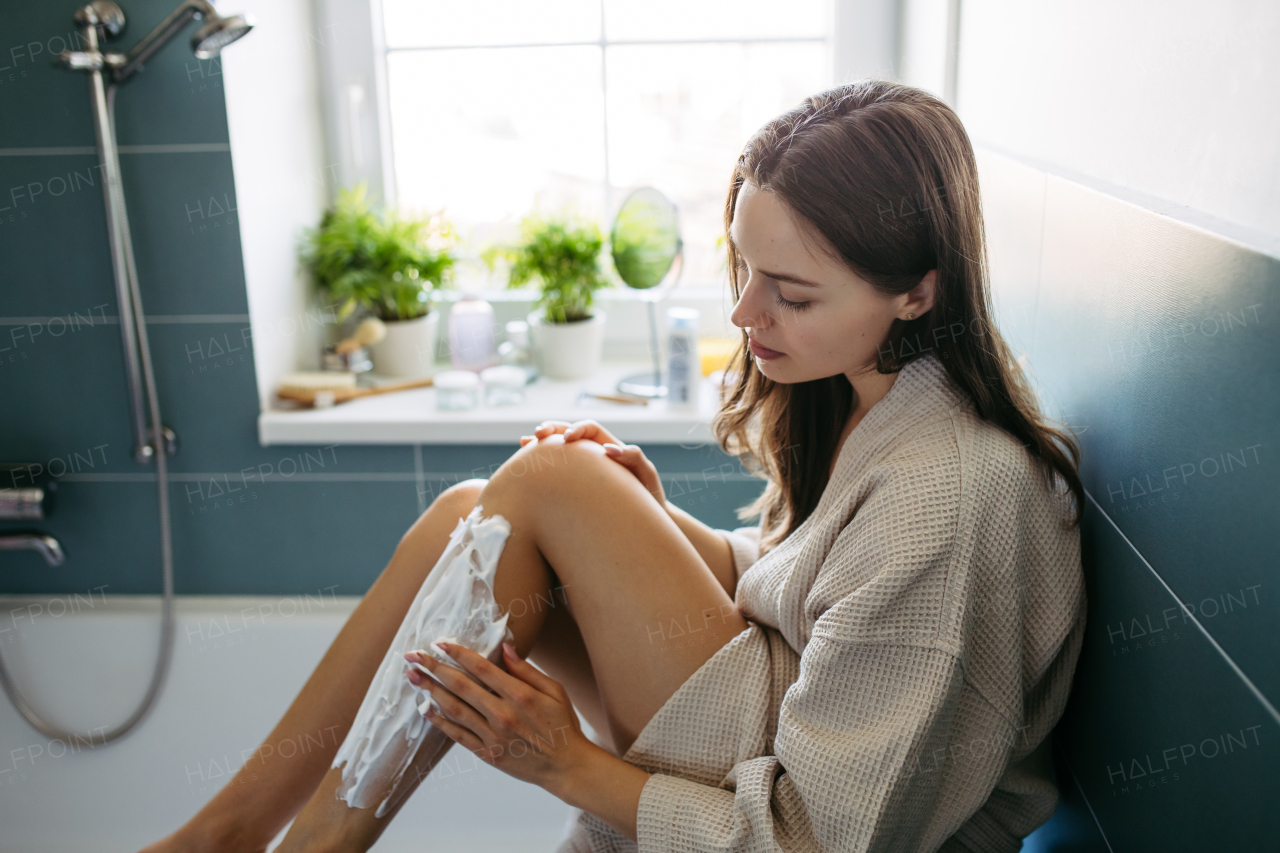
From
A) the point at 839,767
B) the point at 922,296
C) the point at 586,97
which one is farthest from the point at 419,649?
the point at 586,97

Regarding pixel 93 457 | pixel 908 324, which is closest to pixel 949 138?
pixel 908 324

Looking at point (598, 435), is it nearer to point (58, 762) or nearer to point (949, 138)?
point (949, 138)

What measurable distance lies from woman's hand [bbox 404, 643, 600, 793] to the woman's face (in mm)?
374

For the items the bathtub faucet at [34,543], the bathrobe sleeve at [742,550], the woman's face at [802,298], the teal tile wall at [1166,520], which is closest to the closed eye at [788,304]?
the woman's face at [802,298]

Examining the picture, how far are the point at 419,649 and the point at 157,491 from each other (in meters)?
0.90

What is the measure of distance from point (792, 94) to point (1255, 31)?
4.05 feet

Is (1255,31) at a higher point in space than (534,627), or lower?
higher

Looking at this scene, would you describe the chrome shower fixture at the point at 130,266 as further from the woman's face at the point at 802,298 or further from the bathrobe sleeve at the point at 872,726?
the bathrobe sleeve at the point at 872,726

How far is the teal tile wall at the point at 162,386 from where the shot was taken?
57.8 inches

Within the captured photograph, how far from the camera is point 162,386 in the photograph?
1580mm

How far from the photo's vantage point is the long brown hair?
802 mm

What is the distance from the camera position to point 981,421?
0.83 metres

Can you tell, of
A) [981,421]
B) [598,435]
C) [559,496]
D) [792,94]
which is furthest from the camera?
[792,94]

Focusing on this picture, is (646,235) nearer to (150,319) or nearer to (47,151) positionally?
(150,319)
